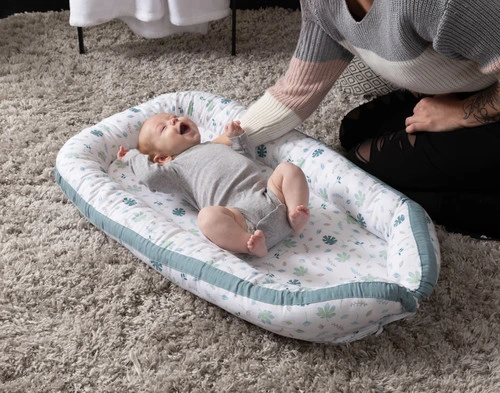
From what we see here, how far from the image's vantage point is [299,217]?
57.7 inches

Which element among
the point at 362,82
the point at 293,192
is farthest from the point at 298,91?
the point at 362,82

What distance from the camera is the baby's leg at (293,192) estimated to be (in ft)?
4.82

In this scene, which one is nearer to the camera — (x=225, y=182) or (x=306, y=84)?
(x=225, y=182)

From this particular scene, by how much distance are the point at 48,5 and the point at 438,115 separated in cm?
178

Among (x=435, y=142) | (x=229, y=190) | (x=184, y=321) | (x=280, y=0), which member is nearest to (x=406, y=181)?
(x=435, y=142)

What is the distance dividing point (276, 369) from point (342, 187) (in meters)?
0.52

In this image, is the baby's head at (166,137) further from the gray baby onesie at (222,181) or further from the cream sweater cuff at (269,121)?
the cream sweater cuff at (269,121)

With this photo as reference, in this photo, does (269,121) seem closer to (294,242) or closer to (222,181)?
(222,181)

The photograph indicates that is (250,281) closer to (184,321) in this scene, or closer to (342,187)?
(184,321)

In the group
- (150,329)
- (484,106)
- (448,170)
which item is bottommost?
(150,329)

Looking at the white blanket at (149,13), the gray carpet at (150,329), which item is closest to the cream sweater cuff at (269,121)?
the gray carpet at (150,329)

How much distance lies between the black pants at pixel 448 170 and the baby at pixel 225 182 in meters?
0.27

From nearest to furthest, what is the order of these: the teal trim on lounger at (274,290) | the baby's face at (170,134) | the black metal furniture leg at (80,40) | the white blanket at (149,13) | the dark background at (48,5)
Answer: the teal trim on lounger at (274,290), the baby's face at (170,134), the white blanket at (149,13), the black metal furniture leg at (80,40), the dark background at (48,5)

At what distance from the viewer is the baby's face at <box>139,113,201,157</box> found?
167 cm
